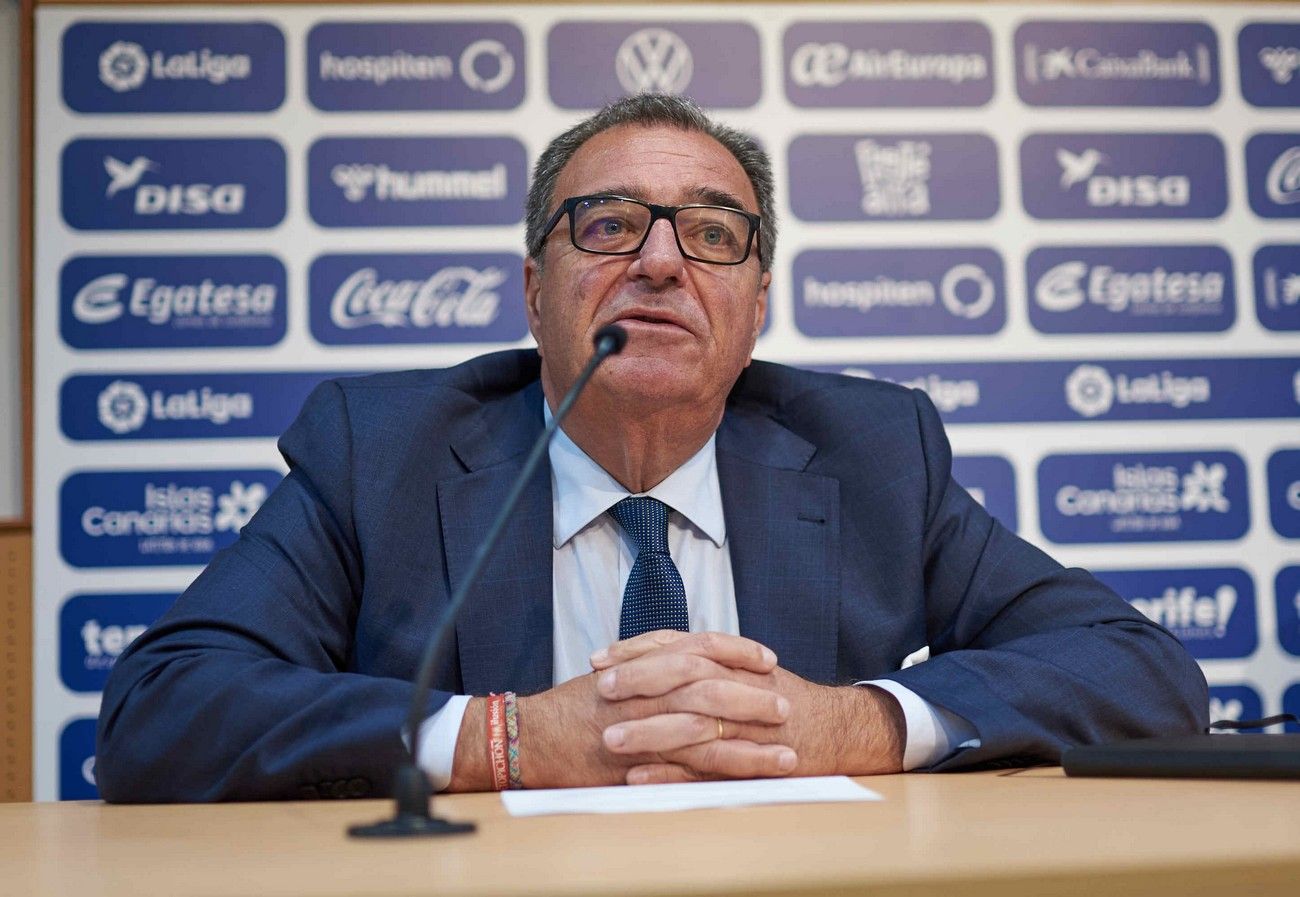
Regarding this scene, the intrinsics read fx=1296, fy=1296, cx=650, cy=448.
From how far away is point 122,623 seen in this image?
323 centimetres

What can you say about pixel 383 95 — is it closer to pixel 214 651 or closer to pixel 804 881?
pixel 214 651

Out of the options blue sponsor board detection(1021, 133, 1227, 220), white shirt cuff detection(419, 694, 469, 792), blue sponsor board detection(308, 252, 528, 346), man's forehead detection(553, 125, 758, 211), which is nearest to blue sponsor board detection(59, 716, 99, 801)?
blue sponsor board detection(308, 252, 528, 346)

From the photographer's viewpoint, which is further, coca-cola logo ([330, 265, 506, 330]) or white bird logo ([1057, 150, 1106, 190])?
white bird logo ([1057, 150, 1106, 190])

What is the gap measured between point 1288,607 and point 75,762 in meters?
3.17

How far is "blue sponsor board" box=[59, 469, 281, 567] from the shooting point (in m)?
3.23

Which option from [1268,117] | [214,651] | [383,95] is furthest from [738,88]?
[214,651]

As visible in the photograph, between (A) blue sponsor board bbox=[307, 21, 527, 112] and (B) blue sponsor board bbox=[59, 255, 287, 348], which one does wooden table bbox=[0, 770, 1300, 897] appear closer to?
(B) blue sponsor board bbox=[59, 255, 287, 348]

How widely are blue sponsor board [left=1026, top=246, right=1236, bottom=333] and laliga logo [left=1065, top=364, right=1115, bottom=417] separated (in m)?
0.11

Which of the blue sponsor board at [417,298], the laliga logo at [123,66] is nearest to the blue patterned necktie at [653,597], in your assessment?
the blue sponsor board at [417,298]

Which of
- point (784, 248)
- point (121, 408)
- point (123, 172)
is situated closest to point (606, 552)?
point (784, 248)

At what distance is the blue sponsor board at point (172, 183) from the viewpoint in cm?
333

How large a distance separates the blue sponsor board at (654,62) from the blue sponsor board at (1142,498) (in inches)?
52.1

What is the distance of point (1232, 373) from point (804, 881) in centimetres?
317

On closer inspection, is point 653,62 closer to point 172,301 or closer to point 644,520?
point 172,301
